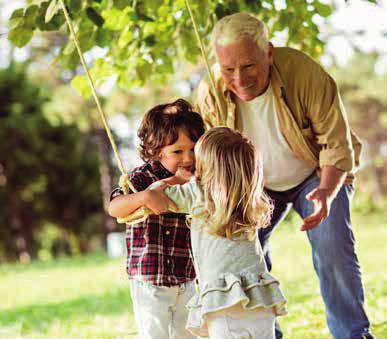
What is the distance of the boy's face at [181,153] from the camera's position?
10.5ft

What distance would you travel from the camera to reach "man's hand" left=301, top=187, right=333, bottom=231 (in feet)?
10.5

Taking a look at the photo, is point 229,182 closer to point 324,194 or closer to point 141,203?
point 141,203

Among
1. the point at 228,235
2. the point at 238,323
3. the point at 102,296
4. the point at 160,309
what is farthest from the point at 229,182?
the point at 102,296

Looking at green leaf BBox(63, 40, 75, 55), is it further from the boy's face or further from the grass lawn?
the grass lawn

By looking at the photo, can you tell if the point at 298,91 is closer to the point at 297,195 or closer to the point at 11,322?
the point at 297,195

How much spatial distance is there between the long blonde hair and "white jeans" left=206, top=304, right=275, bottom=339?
273mm

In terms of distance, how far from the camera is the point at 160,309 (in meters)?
3.19

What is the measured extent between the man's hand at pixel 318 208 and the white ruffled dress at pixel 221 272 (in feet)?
1.23

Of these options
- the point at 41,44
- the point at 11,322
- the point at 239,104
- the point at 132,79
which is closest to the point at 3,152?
the point at 41,44

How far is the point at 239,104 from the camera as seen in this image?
387 cm

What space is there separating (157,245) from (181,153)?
0.41 meters

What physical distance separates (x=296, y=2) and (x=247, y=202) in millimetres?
2614

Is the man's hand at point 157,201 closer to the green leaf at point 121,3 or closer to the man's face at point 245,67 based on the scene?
the man's face at point 245,67

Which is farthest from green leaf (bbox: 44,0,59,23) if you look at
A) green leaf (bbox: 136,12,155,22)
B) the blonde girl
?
the blonde girl
